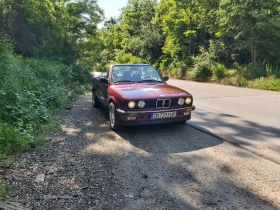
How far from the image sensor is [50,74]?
1116cm

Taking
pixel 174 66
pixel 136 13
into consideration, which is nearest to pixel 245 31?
pixel 174 66

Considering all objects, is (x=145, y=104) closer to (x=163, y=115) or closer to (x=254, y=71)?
(x=163, y=115)

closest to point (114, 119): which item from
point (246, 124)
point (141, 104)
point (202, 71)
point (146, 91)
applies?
point (141, 104)

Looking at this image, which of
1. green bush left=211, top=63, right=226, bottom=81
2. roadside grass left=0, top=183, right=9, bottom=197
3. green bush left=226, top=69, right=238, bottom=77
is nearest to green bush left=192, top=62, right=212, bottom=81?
green bush left=211, top=63, right=226, bottom=81

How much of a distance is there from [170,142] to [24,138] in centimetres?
279

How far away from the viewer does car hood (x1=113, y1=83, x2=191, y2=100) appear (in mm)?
5444

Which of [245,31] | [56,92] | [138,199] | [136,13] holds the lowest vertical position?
[138,199]

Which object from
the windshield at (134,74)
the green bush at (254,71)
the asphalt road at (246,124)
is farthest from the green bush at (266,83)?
the windshield at (134,74)

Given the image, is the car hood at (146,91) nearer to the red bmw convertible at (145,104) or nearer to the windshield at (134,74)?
the red bmw convertible at (145,104)

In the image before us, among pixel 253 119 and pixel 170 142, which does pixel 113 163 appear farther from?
pixel 253 119

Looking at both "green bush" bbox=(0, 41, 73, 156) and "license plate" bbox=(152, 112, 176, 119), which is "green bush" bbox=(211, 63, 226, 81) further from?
"license plate" bbox=(152, 112, 176, 119)

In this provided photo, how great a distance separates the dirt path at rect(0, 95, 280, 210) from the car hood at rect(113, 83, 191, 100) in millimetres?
886

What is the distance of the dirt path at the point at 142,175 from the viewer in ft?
9.71

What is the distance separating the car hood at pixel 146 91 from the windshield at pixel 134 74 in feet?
1.37
